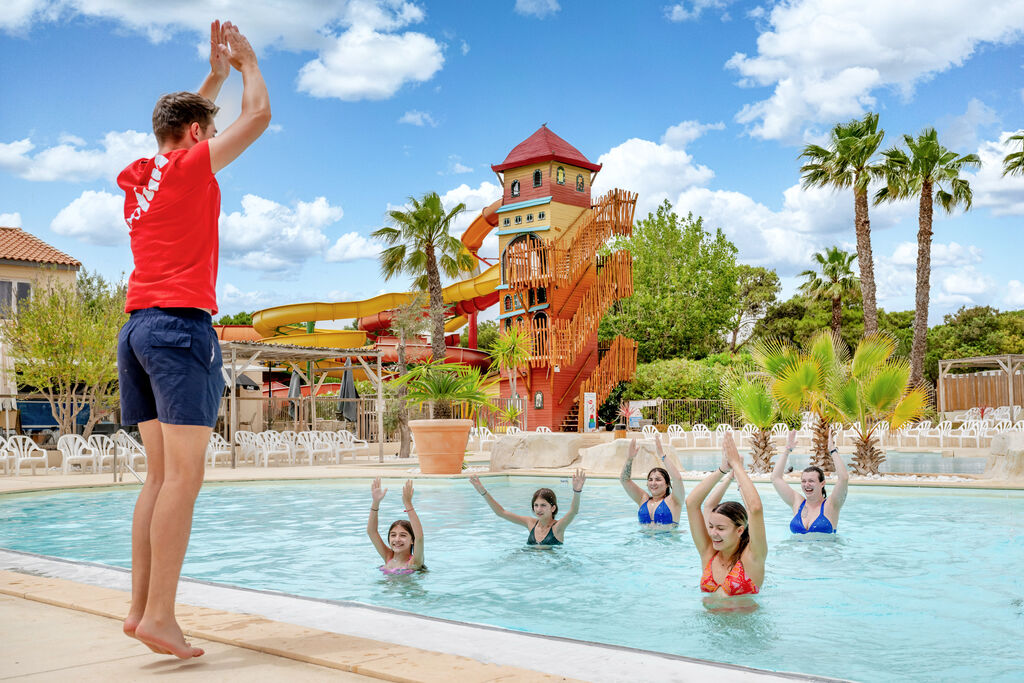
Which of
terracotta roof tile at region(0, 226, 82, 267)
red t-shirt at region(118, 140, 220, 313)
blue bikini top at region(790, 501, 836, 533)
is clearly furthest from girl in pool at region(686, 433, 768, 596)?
terracotta roof tile at region(0, 226, 82, 267)

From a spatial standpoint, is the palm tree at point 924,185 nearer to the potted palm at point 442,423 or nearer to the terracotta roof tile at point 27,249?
the potted palm at point 442,423

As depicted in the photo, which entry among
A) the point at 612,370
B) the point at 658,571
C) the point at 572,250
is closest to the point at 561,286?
the point at 572,250

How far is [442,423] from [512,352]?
1429 centimetres

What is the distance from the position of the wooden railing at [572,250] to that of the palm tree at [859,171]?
6338 mm

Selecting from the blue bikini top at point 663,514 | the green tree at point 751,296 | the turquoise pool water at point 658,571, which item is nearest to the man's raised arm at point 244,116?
the turquoise pool water at point 658,571

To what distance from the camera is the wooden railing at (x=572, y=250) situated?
3091cm

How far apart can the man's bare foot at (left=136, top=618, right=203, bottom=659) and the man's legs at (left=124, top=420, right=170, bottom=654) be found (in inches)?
5.7

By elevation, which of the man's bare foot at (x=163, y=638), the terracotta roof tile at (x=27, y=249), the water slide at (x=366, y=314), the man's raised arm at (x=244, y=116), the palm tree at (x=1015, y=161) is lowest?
the man's bare foot at (x=163, y=638)

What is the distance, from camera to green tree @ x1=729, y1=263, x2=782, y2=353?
162ft

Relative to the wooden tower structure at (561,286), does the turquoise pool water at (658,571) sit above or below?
below

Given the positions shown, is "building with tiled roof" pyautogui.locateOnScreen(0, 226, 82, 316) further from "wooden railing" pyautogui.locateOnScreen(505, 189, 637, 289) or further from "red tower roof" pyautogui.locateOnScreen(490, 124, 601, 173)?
"red tower roof" pyautogui.locateOnScreen(490, 124, 601, 173)

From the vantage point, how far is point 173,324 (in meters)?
2.82

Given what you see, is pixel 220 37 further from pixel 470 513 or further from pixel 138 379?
pixel 470 513

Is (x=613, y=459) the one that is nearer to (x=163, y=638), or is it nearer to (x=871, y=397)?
(x=871, y=397)
